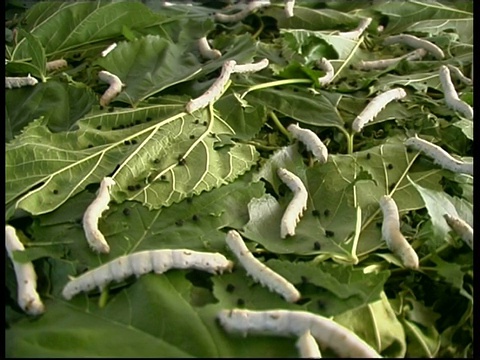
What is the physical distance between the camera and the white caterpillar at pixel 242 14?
256cm

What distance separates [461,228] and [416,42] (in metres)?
1.22

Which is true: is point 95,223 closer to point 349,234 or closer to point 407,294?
point 349,234

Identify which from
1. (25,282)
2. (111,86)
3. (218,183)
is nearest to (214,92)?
(111,86)

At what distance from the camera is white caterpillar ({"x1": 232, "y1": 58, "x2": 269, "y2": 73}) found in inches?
74.9

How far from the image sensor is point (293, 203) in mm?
1386

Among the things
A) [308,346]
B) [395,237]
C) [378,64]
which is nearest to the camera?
[308,346]

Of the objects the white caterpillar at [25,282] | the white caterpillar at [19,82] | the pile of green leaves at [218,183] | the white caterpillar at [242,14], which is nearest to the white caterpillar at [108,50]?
the pile of green leaves at [218,183]

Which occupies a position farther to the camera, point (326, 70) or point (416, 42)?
point (416, 42)

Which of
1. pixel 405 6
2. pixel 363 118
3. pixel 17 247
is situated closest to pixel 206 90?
pixel 363 118

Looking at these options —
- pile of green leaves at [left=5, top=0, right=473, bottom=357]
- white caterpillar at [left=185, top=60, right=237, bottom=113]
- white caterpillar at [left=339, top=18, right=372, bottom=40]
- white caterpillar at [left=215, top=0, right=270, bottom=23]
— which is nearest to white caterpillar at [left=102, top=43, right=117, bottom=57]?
pile of green leaves at [left=5, top=0, right=473, bottom=357]

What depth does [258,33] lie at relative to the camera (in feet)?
8.12

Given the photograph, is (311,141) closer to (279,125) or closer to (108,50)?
(279,125)

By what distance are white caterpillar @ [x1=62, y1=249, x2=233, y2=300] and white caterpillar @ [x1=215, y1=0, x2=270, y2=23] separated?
156 cm

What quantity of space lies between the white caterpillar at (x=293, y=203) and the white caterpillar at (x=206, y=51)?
→ 723mm
